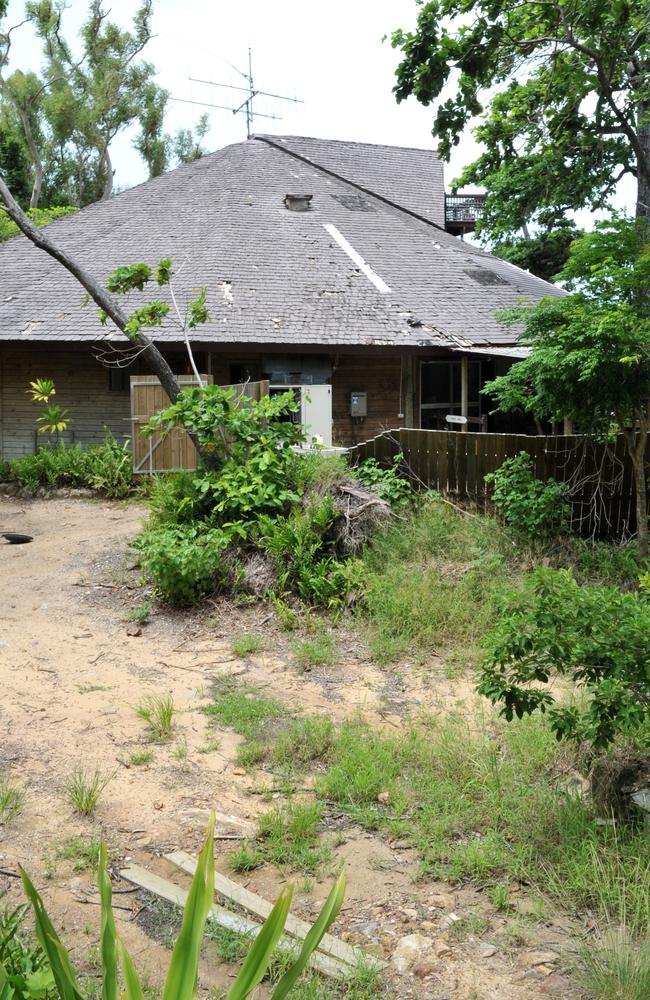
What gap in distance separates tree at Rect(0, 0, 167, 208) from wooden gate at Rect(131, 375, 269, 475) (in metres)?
26.8

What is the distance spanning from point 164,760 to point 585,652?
3.32 m

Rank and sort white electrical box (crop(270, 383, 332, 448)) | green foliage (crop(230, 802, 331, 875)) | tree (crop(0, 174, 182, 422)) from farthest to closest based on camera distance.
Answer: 1. white electrical box (crop(270, 383, 332, 448))
2. tree (crop(0, 174, 182, 422))
3. green foliage (crop(230, 802, 331, 875))

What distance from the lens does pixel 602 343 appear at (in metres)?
9.17

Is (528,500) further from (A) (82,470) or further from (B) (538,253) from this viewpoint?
(B) (538,253)

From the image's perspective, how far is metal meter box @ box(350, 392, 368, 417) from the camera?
18203 mm

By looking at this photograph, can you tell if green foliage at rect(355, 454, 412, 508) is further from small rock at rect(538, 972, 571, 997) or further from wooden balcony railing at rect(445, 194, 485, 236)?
wooden balcony railing at rect(445, 194, 485, 236)

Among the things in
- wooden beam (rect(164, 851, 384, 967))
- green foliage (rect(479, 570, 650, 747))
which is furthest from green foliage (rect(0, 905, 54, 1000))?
green foliage (rect(479, 570, 650, 747))

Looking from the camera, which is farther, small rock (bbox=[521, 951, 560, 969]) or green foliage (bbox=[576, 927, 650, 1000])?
small rock (bbox=[521, 951, 560, 969])

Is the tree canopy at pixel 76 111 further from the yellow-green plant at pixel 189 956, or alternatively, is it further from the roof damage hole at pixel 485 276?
the yellow-green plant at pixel 189 956

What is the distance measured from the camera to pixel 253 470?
1123 centimetres

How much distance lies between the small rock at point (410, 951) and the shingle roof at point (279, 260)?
42.9ft

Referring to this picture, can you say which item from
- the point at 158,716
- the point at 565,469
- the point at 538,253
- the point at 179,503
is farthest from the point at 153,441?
the point at 538,253

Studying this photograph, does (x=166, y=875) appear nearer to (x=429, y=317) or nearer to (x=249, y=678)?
(x=249, y=678)

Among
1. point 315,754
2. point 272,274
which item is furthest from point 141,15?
point 315,754
